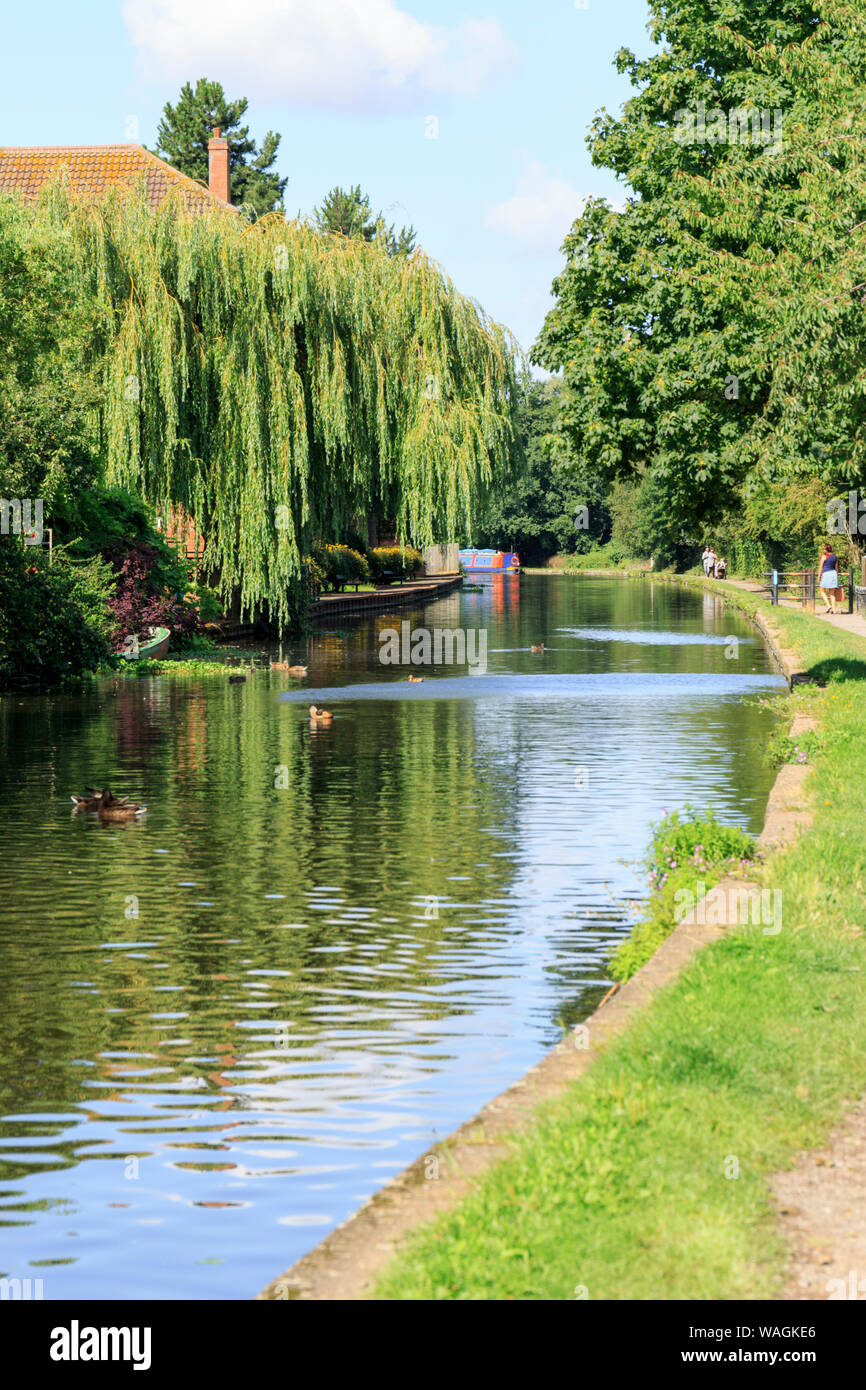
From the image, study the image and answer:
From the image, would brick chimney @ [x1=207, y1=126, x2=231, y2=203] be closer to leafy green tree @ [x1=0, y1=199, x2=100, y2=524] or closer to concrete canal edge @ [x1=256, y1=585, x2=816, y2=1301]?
leafy green tree @ [x1=0, y1=199, x2=100, y2=524]

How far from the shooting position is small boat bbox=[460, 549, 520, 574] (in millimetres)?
121438

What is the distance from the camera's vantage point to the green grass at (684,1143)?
4.76 meters

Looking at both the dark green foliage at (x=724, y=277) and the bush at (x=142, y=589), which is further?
the bush at (x=142, y=589)

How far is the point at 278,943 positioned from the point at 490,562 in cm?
11201

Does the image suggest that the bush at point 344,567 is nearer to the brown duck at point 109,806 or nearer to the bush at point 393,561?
the bush at point 393,561

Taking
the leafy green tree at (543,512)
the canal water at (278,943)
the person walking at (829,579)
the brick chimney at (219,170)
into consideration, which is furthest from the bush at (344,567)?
the leafy green tree at (543,512)

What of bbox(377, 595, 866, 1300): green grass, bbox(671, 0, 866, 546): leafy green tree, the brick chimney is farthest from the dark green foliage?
the brick chimney

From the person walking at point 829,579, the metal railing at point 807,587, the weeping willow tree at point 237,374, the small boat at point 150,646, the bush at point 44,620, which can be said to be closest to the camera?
the bush at point 44,620

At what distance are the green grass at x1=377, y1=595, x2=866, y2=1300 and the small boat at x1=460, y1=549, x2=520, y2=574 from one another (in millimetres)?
112729

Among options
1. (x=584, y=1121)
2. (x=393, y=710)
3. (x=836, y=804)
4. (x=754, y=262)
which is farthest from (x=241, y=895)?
(x=754, y=262)

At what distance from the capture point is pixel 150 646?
3303 cm

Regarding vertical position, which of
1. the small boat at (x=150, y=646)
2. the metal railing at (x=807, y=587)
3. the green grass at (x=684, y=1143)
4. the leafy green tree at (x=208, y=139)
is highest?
the leafy green tree at (x=208, y=139)

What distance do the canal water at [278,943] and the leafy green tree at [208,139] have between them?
6953 centimetres

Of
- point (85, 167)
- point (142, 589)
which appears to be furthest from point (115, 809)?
point (85, 167)
